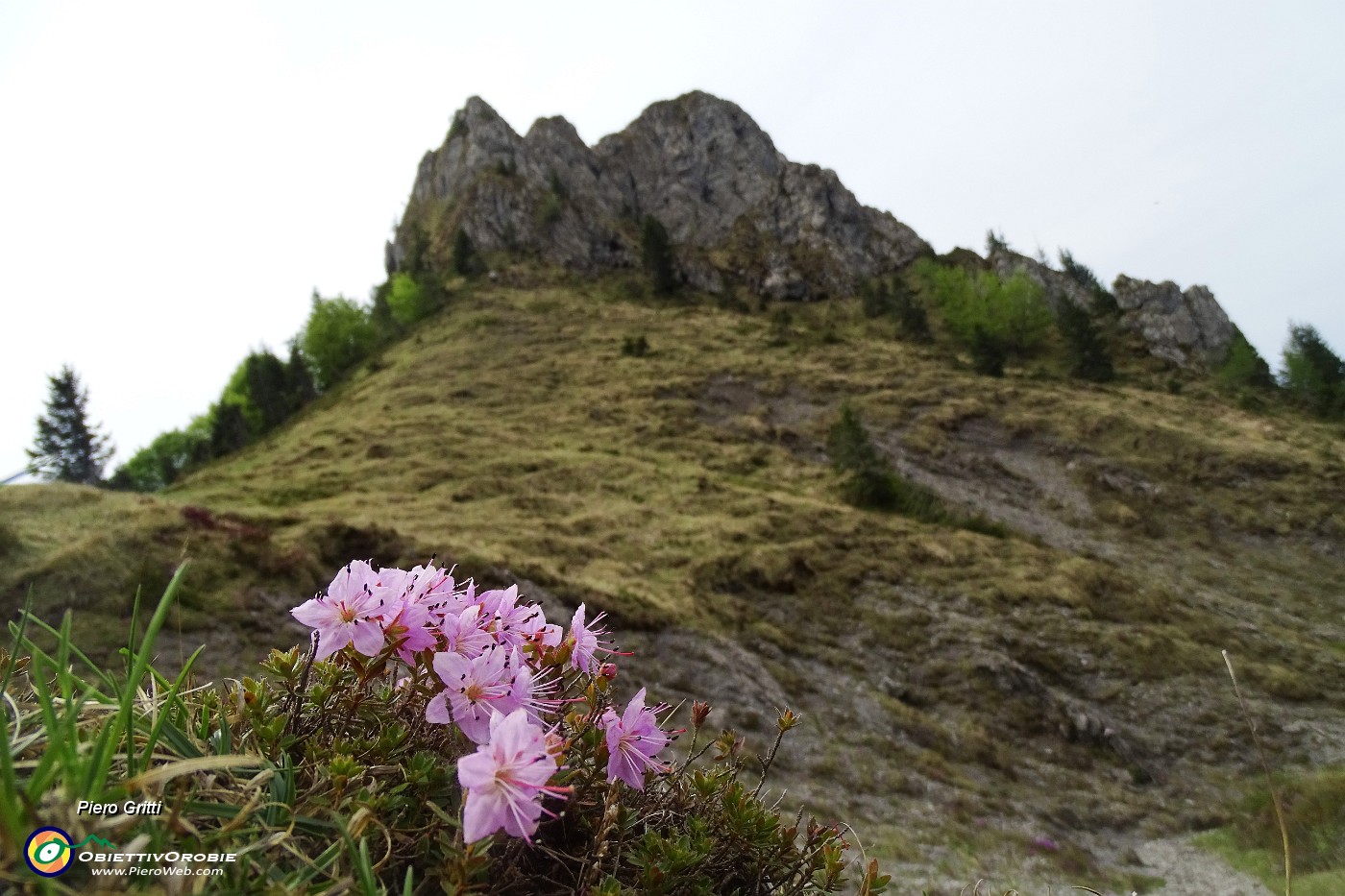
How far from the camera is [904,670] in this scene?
1448 centimetres

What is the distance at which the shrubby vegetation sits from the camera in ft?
2.60

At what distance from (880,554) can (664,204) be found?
73655mm

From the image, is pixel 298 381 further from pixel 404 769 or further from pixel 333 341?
pixel 404 769

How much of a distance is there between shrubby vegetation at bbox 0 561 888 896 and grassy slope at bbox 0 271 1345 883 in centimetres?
883

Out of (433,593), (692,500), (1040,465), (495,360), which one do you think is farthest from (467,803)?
(495,360)

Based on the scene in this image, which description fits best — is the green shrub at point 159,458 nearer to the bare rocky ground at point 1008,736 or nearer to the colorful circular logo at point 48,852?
the bare rocky ground at point 1008,736

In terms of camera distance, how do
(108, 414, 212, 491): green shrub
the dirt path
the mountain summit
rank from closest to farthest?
the dirt path → (108, 414, 212, 491): green shrub → the mountain summit

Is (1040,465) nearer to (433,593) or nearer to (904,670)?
(904,670)

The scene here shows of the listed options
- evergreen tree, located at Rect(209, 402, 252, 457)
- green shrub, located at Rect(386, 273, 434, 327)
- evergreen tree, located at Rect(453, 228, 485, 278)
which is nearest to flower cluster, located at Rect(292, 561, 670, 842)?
evergreen tree, located at Rect(209, 402, 252, 457)

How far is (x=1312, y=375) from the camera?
4512 centimetres

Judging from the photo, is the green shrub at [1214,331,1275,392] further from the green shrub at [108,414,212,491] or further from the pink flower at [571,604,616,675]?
the green shrub at [108,414,212,491]

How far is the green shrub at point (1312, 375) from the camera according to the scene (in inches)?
1663

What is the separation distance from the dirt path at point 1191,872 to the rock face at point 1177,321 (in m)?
54.4

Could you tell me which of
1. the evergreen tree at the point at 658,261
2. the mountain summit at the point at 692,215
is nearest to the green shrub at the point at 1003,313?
the mountain summit at the point at 692,215
